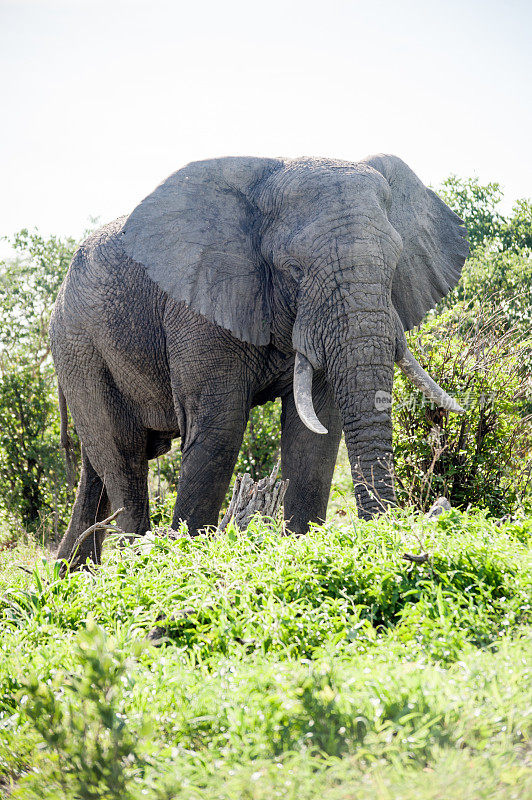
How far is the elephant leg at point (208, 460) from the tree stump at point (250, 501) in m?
0.45

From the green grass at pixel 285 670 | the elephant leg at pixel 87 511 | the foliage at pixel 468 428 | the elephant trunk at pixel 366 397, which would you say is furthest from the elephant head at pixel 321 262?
the elephant leg at pixel 87 511

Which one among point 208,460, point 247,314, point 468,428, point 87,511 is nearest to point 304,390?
point 247,314

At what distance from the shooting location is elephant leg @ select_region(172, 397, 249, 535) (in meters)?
5.71

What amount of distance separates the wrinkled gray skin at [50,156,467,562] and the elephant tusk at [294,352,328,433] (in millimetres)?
99

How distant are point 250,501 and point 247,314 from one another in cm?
134

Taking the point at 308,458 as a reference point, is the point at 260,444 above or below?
below

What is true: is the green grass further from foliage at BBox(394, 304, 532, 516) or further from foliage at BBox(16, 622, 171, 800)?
foliage at BBox(394, 304, 532, 516)

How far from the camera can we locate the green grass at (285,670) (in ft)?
7.95

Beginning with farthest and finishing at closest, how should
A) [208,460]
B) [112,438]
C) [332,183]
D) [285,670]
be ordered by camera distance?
1. [112,438]
2. [208,460]
3. [332,183]
4. [285,670]

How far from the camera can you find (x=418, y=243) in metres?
6.07

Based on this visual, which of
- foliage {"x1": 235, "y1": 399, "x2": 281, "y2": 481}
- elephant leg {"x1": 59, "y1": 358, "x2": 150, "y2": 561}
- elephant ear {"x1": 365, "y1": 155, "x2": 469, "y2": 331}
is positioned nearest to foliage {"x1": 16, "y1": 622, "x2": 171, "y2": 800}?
elephant ear {"x1": 365, "y1": 155, "x2": 469, "y2": 331}

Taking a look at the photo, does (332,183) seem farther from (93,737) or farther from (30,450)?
(30,450)

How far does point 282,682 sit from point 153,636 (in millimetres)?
990

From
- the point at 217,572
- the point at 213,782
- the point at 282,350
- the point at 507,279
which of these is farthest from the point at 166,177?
the point at 507,279
